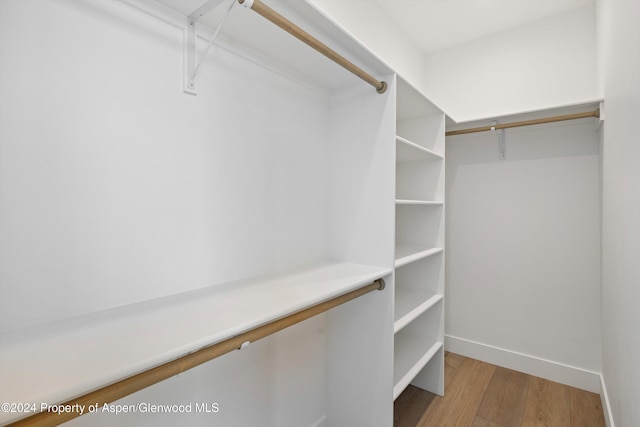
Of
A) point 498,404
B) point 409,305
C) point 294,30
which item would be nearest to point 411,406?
point 498,404

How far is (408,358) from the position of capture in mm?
1849

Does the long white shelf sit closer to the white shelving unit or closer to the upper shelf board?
the upper shelf board

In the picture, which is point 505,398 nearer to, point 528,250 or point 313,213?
point 528,250

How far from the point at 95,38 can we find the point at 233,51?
0.46 meters

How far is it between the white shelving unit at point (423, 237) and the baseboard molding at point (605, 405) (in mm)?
824

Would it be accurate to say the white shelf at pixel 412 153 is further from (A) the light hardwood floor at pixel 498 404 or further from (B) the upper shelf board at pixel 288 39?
(A) the light hardwood floor at pixel 498 404

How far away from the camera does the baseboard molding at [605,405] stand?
62.1 inches

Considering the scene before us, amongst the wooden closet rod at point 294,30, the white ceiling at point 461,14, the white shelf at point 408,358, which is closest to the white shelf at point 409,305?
the white shelf at point 408,358

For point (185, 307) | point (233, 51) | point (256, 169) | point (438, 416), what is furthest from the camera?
point (438, 416)

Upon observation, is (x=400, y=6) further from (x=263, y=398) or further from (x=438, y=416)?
(x=438, y=416)

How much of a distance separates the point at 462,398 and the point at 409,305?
75 cm

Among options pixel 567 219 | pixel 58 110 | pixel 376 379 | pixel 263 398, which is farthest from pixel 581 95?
pixel 58 110

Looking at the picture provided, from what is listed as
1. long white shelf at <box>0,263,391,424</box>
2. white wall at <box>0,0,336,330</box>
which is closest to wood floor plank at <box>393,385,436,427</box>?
long white shelf at <box>0,263,391,424</box>

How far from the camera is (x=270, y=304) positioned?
97 centimetres
